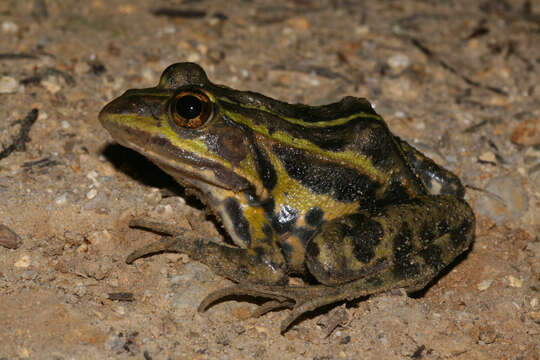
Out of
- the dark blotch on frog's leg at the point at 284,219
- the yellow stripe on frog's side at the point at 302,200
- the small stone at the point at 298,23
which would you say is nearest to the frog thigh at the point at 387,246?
the yellow stripe on frog's side at the point at 302,200

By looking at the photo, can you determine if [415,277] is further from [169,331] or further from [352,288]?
[169,331]

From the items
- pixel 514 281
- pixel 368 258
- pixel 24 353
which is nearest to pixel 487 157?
pixel 514 281

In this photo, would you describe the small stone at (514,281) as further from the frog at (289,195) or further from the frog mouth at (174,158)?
the frog mouth at (174,158)

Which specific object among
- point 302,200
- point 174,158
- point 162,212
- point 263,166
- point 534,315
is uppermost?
point 174,158

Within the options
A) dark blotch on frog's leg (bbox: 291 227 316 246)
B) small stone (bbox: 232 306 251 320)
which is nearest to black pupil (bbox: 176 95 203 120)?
dark blotch on frog's leg (bbox: 291 227 316 246)

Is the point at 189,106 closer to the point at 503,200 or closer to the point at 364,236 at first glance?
the point at 364,236
